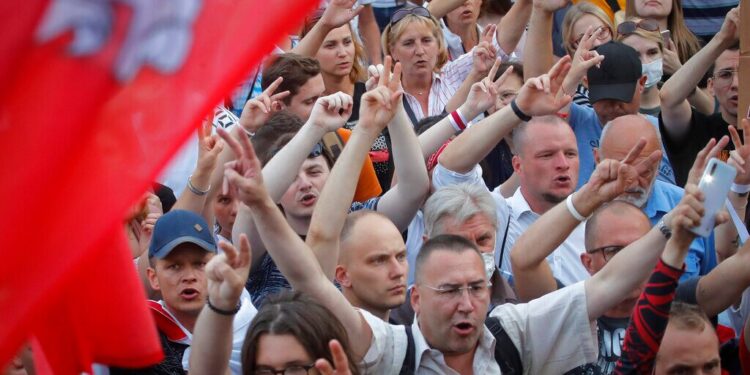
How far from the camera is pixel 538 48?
7281 millimetres

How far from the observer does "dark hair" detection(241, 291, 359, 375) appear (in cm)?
395

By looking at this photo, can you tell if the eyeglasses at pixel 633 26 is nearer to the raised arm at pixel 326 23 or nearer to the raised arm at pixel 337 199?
the raised arm at pixel 326 23

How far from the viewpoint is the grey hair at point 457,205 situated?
5.46m

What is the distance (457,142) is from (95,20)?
13.3ft

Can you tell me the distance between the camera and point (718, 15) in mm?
9016

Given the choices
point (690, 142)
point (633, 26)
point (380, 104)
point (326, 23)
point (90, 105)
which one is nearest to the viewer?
point (90, 105)

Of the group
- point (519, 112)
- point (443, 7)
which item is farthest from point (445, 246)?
point (443, 7)

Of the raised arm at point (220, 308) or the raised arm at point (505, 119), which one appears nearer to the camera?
the raised arm at point (220, 308)

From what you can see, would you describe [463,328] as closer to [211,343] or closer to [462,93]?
[211,343]

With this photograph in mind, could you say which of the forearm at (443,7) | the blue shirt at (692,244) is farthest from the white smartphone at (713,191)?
the forearm at (443,7)

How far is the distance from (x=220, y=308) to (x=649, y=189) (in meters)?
2.73

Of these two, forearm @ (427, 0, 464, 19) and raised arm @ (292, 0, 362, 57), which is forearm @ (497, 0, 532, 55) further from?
raised arm @ (292, 0, 362, 57)

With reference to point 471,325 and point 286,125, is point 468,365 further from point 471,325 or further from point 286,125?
point 286,125

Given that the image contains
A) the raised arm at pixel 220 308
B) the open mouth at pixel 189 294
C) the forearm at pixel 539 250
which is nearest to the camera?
the raised arm at pixel 220 308
